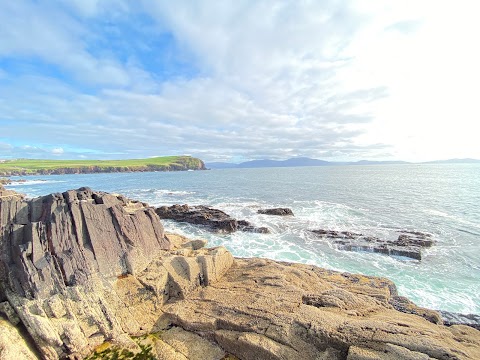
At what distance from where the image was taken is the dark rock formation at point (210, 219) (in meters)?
36.7

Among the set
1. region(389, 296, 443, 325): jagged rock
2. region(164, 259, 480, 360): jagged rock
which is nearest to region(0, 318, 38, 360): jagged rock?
region(164, 259, 480, 360): jagged rock

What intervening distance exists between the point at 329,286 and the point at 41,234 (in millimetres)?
17587

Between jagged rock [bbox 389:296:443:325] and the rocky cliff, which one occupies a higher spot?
the rocky cliff

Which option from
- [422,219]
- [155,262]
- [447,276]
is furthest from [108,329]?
[422,219]

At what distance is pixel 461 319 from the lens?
16.4 m

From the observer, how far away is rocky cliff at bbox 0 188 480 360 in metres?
10.2

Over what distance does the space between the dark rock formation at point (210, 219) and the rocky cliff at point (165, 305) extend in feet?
59.3

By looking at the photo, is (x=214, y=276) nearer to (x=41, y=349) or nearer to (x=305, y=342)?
(x=305, y=342)

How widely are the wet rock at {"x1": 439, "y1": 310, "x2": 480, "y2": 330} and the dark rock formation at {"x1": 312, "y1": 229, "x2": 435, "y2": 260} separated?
11.1 meters

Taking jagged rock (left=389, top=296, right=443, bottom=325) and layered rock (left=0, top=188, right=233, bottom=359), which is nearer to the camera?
layered rock (left=0, top=188, right=233, bottom=359)

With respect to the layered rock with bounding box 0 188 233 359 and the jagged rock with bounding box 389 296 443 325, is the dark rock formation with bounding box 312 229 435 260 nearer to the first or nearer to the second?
the jagged rock with bounding box 389 296 443 325

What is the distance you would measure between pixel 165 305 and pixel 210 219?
83.6ft

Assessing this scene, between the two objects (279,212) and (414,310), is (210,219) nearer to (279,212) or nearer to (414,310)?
(279,212)

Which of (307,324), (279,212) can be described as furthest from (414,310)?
(279,212)
